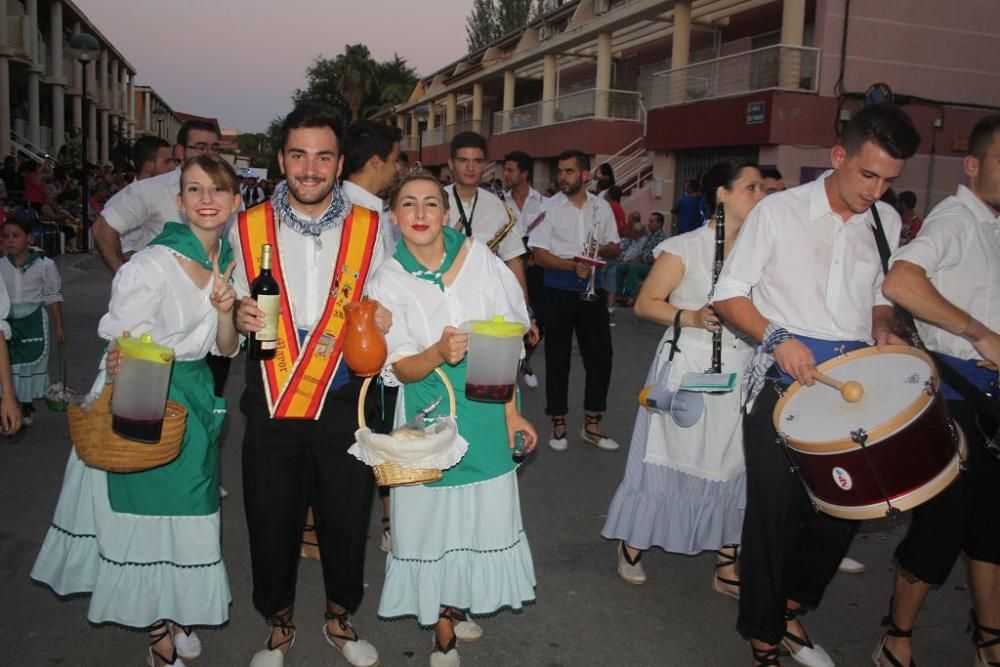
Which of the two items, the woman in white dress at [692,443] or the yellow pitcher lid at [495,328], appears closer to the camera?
the yellow pitcher lid at [495,328]

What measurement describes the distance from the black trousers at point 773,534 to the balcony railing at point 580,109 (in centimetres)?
2349

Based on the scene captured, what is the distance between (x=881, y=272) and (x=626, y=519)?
1875 mm

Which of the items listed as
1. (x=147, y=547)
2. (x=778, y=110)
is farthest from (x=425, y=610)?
(x=778, y=110)

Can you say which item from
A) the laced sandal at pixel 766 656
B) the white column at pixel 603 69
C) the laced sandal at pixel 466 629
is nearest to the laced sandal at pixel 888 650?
the laced sandal at pixel 766 656

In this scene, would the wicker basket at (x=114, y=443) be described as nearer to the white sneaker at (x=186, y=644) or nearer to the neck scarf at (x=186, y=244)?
the neck scarf at (x=186, y=244)

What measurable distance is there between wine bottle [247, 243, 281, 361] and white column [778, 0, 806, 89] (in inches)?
682

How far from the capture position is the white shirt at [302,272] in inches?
133

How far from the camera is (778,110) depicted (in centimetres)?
1803

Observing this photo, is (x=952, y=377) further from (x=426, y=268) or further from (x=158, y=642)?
(x=158, y=642)

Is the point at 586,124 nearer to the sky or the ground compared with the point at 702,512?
nearer to the sky

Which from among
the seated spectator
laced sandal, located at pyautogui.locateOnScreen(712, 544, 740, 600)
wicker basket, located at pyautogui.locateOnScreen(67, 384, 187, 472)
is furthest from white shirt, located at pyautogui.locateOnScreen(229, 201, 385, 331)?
the seated spectator

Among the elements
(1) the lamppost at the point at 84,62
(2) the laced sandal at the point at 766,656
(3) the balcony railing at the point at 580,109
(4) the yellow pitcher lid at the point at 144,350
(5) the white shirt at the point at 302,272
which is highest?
(3) the balcony railing at the point at 580,109

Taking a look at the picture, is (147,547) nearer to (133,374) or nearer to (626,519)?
(133,374)

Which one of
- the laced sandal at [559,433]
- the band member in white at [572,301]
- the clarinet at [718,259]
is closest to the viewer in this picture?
the clarinet at [718,259]
